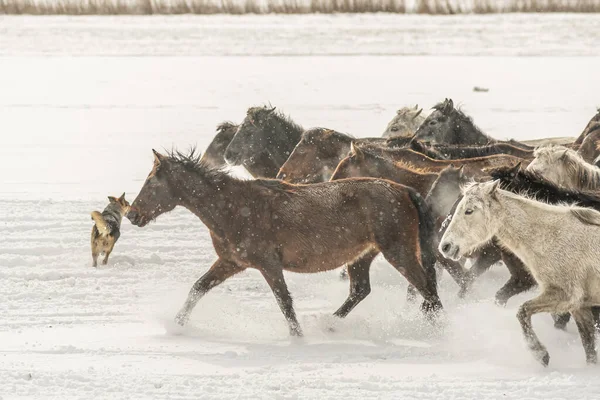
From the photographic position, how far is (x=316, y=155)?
11023 millimetres

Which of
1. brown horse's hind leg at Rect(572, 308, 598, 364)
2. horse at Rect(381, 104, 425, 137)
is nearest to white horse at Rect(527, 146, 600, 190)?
brown horse's hind leg at Rect(572, 308, 598, 364)

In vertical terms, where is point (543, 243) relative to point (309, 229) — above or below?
above

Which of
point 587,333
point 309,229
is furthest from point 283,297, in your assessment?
point 587,333

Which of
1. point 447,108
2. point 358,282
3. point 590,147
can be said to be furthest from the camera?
point 447,108

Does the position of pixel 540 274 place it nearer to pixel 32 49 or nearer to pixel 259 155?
pixel 259 155

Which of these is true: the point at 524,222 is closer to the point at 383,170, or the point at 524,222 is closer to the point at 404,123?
the point at 383,170

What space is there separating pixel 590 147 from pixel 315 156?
9.91 feet

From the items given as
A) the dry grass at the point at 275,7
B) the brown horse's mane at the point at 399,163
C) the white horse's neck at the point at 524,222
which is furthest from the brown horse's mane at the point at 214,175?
the dry grass at the point at 275,7

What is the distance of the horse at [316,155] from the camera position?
35.9 ft

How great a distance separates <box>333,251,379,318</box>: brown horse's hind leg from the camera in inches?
332

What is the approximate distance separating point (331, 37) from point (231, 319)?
1688 cm

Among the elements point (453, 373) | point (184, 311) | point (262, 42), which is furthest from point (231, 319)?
point (262, 42)

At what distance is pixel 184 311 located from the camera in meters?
8.15

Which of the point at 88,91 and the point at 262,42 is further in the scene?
the point at 262,42
